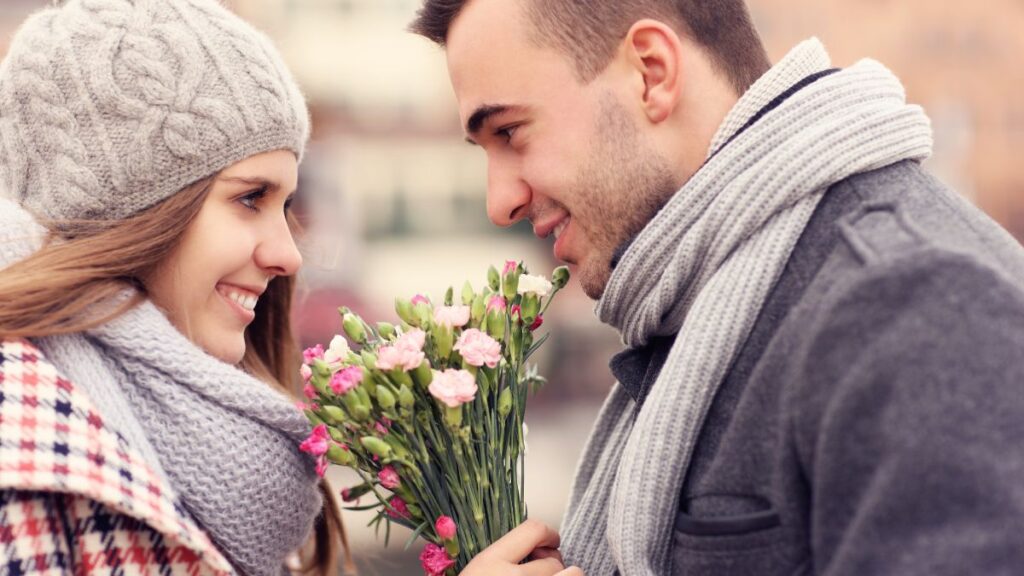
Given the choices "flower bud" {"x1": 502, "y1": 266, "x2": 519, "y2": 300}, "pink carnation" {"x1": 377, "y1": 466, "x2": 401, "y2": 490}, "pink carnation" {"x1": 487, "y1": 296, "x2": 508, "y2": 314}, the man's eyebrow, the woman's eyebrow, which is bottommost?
"pink carnation" {"x1": 377, "y1": 466, "x2": 401, "y2": 490}

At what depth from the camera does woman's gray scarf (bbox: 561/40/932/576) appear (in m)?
2.04

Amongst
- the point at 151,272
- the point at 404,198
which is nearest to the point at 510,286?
the point at 151,272

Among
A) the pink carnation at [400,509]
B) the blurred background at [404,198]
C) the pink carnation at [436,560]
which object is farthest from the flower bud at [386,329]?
the blurred background at [404,198]

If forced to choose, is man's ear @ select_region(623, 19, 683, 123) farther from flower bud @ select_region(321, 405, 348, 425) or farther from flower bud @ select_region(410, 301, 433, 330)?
flower bud @ select_region(321, 405, 348, 425)

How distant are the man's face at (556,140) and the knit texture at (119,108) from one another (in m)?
0.55

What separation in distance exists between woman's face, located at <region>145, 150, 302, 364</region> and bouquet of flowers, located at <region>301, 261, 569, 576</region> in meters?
0.38

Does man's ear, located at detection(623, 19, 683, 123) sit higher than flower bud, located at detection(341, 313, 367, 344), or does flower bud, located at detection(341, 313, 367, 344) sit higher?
man's ear, located at detection(623, 19, 683, 123)

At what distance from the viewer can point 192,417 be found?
8.16 ft

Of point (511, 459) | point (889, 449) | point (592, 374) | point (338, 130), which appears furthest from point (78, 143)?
point (592, 374)

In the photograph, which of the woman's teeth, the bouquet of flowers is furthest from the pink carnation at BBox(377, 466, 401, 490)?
the woman's teeth

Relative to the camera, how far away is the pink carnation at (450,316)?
7.60 feet

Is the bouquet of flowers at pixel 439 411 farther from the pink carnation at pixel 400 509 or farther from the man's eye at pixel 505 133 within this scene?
the man's eye at pixel 505 133

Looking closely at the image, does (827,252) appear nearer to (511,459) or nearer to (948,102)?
(511,459)

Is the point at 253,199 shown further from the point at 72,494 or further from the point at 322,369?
the point at 72,494
